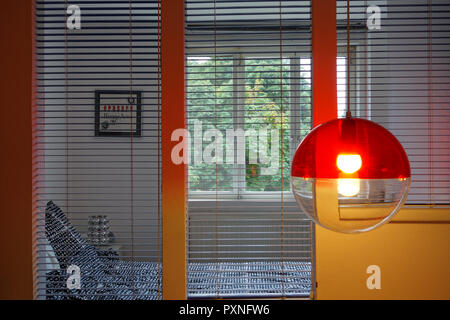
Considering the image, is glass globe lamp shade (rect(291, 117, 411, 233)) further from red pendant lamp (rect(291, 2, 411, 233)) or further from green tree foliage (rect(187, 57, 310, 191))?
green tree foliage (rect(187, 57, 310, 191))

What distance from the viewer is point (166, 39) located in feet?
6.23

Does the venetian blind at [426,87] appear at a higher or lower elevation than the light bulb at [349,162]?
higher

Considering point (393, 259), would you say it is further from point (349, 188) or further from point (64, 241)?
point (64, 241)

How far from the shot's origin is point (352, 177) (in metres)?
0.82

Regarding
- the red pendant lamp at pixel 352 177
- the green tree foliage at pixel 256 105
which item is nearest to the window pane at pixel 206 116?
the green tree foliage at pixel 256 105

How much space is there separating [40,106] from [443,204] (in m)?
2.19

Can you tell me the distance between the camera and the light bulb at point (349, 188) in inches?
31.6

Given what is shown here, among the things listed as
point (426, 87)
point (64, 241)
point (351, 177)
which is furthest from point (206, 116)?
point (351, 177)

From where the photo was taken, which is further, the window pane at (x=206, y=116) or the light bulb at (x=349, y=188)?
the window pane at (x=206, y=116)

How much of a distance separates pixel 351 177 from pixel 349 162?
4cm

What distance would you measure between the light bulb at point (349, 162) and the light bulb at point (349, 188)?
0.03 m

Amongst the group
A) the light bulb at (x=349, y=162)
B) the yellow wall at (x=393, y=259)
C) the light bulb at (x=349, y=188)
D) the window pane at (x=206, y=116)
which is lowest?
the yellow wall at (x=393, y=259)

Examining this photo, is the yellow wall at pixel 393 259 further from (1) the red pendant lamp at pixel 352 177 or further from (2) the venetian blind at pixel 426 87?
(1) the red pendant lamp at pixel 352 177
